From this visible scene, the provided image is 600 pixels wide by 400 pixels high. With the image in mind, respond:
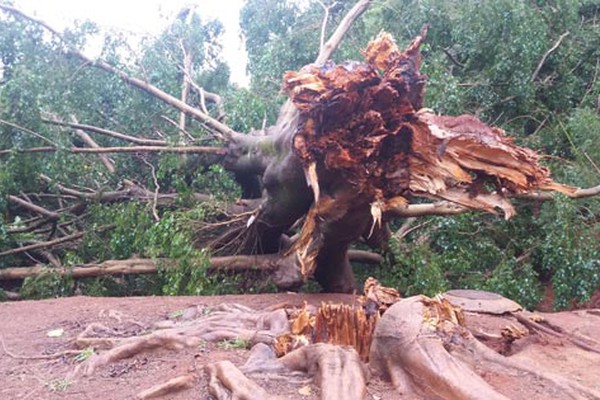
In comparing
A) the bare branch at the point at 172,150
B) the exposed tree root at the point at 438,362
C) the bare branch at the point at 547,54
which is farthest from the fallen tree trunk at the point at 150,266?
the bare branch at the point at 547,54

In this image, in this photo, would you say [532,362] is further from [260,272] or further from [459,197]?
[260,272]

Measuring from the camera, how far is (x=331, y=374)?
2.95m

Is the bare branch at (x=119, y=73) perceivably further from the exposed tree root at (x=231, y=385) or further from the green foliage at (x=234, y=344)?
the exposed tree root at (x=231, y=385)

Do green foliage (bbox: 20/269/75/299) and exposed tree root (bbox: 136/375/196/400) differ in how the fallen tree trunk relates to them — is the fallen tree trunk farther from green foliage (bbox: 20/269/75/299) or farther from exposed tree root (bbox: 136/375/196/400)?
exposed tree root (bbox: 136/375/196/400)

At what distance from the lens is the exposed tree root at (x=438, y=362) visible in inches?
116

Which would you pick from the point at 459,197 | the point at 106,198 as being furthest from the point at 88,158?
the point at 459,197

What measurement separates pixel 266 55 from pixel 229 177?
2.87 metres

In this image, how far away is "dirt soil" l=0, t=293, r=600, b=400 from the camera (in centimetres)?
320

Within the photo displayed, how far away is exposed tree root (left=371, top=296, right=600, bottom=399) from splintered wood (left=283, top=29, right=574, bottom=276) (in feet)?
4.49

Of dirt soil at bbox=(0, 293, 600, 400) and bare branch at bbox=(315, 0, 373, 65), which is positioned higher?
bare branch at bbox=(315, 0, 373, 65)

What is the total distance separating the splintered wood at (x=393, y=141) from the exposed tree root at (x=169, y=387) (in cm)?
201

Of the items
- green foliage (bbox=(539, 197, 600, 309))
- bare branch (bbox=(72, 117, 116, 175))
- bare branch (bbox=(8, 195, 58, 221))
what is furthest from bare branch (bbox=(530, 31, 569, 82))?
bare branch (bbox=(8, 195, 58, 221))

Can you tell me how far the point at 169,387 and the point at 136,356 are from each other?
34.0 inches

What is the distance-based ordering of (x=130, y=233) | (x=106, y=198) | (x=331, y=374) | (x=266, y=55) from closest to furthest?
(x=331, y=374) → (x=130, y=233) → (x=106, y=198) → (x=266, y=55)
